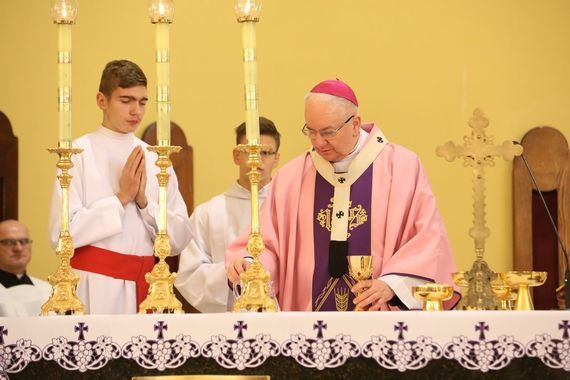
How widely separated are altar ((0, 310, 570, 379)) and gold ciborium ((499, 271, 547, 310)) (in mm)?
630

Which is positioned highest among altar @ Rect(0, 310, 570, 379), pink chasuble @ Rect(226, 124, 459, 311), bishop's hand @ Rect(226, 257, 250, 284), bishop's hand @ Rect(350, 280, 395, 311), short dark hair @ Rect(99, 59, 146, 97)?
short dark hair @ Rect(99, 59, 146, 97)

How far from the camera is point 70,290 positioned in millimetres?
4277

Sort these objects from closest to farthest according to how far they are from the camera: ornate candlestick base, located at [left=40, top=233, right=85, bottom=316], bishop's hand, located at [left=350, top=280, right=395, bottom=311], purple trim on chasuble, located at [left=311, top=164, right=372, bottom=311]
→ ornate candlestick base, located at [left=40, top=233, right=85, bottom=316]
bishop's hand, located at [left=350, top=280, right=395, bottom=311]
purple trim on chasuble, located at [left=311, top=164, right=372, bottom=311]

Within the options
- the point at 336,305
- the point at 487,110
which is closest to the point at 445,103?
the point at 487,110

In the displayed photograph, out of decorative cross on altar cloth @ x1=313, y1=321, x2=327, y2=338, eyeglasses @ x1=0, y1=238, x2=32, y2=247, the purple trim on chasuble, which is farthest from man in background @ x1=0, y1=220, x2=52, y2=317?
decorative cross on altar cloth @ x1=313, y1=321, x2=327, y2=338

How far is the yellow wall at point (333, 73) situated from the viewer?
26.0ft

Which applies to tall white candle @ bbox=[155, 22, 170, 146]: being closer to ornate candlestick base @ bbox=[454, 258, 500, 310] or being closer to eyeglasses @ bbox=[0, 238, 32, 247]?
ornate candlestick base @ bbox=[454, 258, 500, 310]

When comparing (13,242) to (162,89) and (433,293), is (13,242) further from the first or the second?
(433,293)

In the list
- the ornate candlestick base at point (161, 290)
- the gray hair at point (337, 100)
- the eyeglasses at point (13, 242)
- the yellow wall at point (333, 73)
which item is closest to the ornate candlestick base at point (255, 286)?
the ornate candlestick base at point (161, 290)

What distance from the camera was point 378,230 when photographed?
5.29 meters

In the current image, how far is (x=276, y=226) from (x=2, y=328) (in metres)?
1.74

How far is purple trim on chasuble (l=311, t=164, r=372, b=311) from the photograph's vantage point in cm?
521

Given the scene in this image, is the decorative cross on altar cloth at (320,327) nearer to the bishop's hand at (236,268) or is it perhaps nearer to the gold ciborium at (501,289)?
the bishop's hand at (236,268)

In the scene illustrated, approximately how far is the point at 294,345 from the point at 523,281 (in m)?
1.02
